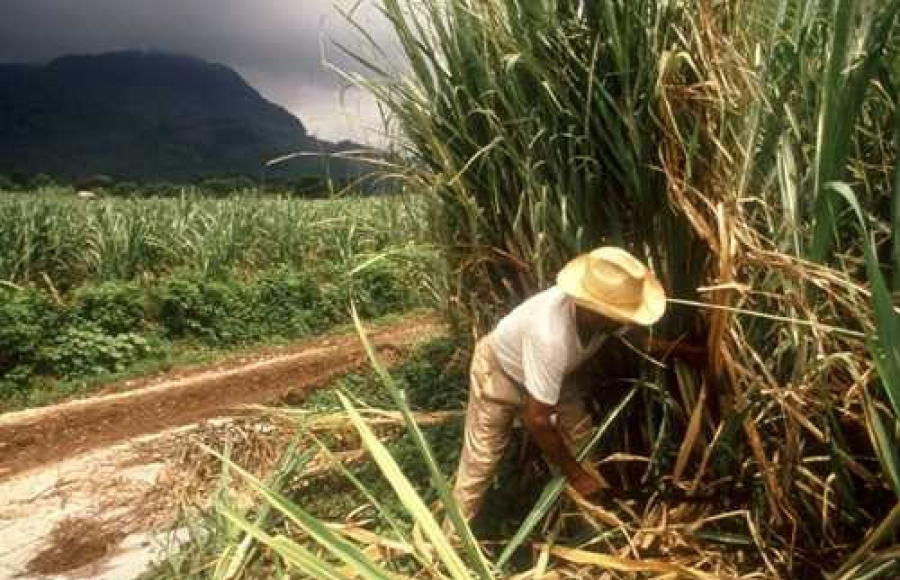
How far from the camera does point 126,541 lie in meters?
4.47

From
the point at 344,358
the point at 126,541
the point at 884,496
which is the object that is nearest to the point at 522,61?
the point at 884,496

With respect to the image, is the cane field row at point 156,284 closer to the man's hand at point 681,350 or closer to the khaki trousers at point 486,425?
the khaki trousers at point 486,425

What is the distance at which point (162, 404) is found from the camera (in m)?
7.48

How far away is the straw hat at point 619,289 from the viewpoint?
2654 mm

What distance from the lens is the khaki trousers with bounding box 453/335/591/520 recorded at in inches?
131

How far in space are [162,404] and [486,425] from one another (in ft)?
15.8

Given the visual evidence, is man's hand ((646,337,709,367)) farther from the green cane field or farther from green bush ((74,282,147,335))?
green bush ((74,282,147,335))

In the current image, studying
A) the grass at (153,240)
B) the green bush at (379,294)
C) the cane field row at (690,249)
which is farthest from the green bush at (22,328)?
the cane field row at (690,249)

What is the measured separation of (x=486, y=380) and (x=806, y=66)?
1.52 meters

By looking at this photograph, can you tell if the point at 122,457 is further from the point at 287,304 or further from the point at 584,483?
the point at 287,304

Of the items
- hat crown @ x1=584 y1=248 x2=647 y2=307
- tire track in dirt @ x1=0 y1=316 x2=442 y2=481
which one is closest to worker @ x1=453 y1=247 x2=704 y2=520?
hat crown @ x1=584 y1=248 x2=647 y2=307

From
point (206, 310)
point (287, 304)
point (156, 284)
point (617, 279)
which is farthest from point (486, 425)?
point (156, 284)

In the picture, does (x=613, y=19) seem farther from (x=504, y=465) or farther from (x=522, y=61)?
(x=504, y=465)

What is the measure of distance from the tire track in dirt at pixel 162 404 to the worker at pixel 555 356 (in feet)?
9.49
